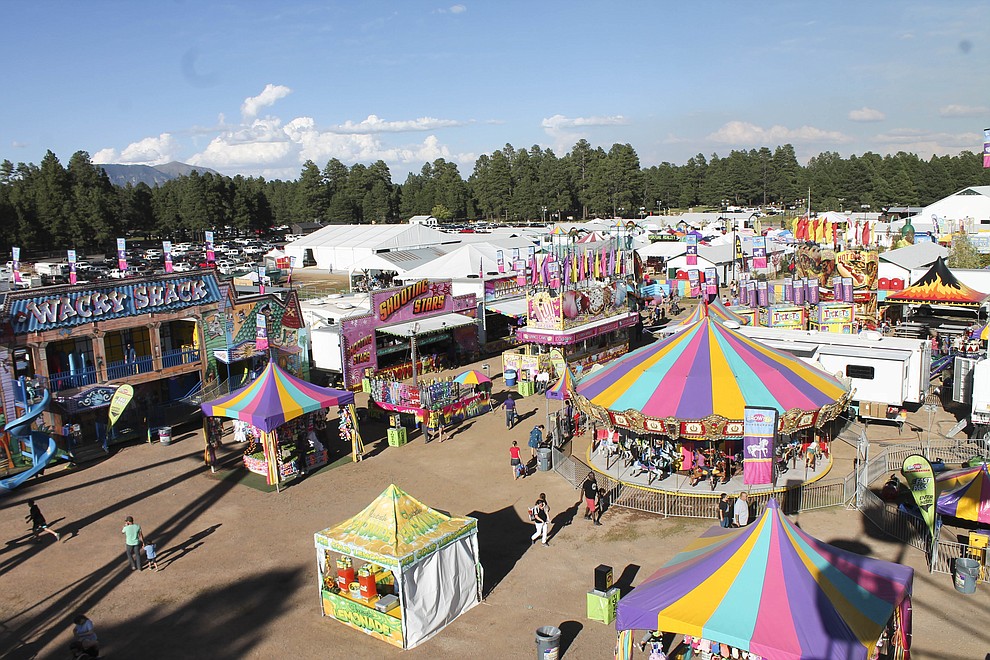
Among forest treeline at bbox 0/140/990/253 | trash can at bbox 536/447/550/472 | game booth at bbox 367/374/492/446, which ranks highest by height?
forest treeline at bbox 0/140/990/253

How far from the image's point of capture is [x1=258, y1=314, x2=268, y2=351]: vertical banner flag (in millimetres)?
27688

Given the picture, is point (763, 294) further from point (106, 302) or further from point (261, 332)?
point (106, 302)

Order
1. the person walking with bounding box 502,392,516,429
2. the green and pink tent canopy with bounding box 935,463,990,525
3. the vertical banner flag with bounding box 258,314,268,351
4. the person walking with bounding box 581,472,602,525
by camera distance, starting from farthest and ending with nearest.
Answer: the vertical banner flag with bounding box 258,314,268,351 → the person walking with bounding box 502,392,516,429 → the person walking with bounding box 581,472,602,525 → the green and pink tent canopy with bounding box 935,463,990,525

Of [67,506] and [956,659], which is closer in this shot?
[956,659]

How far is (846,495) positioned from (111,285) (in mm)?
22108

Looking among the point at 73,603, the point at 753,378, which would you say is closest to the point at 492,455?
the point at 753,378

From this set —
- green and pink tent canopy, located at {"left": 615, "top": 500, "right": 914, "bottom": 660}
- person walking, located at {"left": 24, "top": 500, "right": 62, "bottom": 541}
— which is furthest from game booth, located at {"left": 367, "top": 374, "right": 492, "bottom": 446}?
green and pink tent canopy, located at {"left": 615, "top": 500, "right": 914, "bottom": 660}

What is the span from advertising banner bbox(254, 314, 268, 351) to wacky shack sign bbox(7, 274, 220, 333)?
1.59 meters

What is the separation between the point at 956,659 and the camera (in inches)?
445

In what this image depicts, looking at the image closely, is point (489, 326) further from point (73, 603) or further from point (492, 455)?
point (73, 603)

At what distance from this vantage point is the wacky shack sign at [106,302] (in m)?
22.4

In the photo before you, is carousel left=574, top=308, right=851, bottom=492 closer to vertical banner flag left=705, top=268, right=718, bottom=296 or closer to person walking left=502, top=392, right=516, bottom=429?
Result: person walking left=502, top=392, right=516, bottom=429

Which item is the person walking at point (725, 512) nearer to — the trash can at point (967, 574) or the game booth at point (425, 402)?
the trash can at point (967, 574)

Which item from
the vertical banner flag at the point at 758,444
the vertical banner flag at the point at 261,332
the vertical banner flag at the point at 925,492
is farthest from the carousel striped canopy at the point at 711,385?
the vertical banner flag at the point at 261,332
